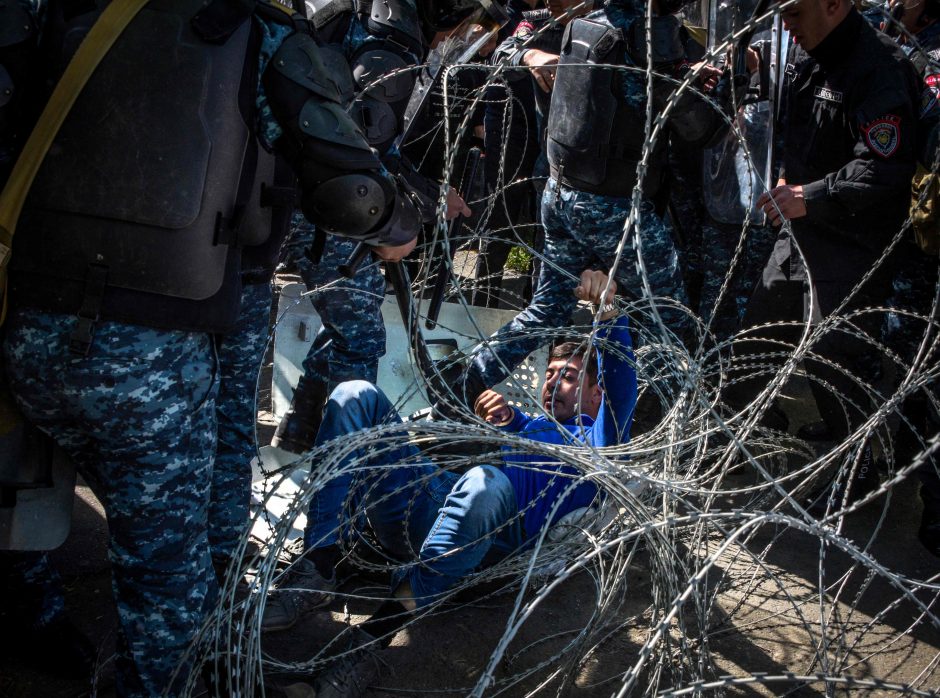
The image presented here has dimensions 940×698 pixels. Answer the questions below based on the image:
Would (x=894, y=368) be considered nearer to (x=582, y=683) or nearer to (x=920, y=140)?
(x=920, y=140)

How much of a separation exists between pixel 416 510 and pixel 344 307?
0.90 meters

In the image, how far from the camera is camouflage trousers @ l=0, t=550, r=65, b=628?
2.23 meters

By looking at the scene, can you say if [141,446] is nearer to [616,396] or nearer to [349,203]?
[349,203]

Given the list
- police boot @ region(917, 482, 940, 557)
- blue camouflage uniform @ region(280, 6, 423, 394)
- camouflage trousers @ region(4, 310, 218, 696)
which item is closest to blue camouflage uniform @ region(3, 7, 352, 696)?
camouflage trousers @ region(4, 310, 218, 696)

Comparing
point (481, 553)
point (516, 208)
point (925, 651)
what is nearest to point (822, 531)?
point (481, 553)

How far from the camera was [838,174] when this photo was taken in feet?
10.5

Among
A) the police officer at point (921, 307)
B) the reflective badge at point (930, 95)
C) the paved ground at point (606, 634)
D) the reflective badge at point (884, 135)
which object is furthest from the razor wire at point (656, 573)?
the reflective badge at point (930, 95)

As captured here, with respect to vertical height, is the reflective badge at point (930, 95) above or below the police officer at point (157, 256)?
above

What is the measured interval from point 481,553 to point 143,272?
1.25 m

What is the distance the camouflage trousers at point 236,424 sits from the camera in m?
2.46

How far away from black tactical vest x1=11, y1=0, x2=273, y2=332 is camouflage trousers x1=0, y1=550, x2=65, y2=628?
1.01 metres

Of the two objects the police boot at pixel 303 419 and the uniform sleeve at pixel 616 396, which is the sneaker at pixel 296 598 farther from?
the uniform sleeve at pixel 616 396

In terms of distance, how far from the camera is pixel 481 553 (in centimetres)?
235

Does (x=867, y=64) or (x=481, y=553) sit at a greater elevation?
(x=867, y=64)
